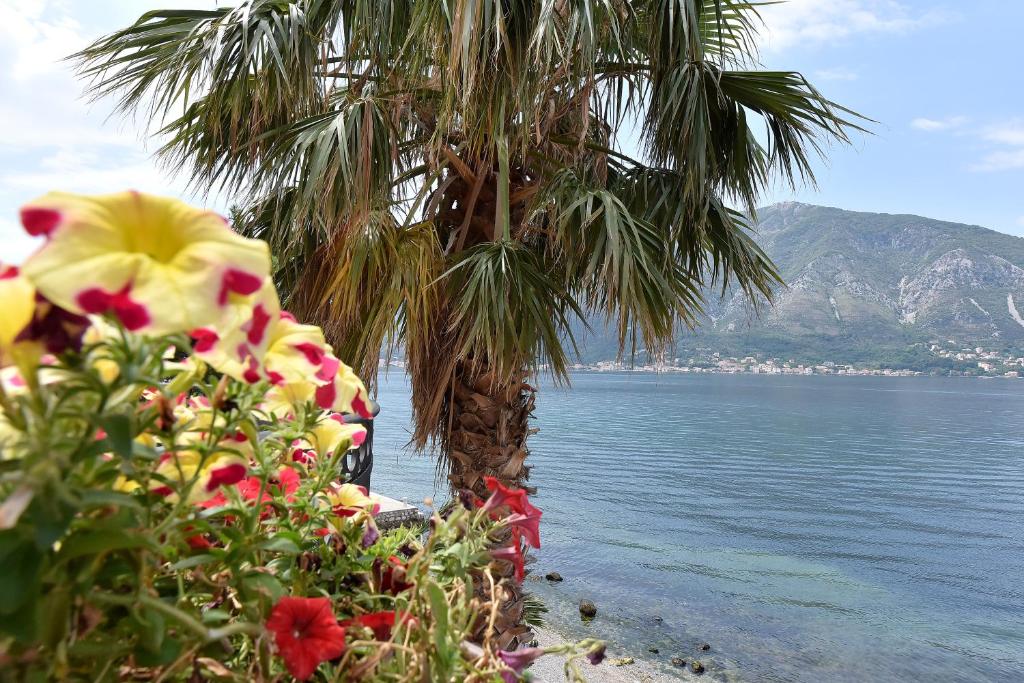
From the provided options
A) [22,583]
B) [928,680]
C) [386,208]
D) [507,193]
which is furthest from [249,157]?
[928,680]

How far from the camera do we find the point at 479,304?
3234 mm

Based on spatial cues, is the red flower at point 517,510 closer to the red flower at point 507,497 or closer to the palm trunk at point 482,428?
the red flower at point 507,497

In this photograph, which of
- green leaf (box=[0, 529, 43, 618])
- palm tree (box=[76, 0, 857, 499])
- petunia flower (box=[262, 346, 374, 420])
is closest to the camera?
green leaf (box=[0, 529, 43, 618])

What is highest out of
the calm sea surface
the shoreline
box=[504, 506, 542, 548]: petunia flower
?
box=[504, 506, 542, 548]: petunia flower

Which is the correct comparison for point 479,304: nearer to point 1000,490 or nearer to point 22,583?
point 22,583

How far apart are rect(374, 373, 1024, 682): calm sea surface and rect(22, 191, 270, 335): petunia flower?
4.66 metres

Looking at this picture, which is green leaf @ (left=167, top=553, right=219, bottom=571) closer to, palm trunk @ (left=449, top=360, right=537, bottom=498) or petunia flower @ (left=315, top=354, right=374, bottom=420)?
petunia flower @ (left=315, top=354, right=374, bottom=420)

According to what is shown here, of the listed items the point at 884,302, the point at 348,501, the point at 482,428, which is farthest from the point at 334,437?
the point at 884,302

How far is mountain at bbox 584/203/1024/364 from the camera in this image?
3703 inches

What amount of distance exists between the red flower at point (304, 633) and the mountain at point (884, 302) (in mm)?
86111

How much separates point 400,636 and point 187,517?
19 cm

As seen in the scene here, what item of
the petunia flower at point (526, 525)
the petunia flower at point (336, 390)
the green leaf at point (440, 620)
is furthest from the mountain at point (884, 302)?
the green leaf at point (440, 620)

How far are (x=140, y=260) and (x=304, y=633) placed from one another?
11.3 inches

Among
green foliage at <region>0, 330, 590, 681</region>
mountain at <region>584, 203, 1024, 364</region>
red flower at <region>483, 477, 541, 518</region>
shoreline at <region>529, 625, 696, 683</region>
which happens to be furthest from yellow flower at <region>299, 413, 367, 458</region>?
mountain at <region>584, 203, 1024, 364</region>
